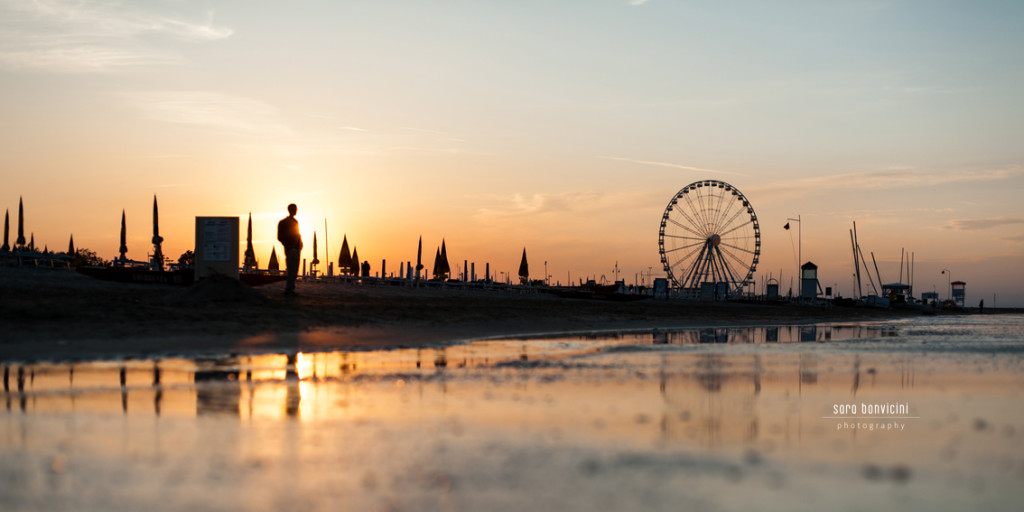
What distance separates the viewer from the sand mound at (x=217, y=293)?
21.5m

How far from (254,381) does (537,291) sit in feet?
208

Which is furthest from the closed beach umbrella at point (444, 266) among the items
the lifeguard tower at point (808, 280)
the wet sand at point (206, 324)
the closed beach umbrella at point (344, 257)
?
the wet sand at point (206, 324)

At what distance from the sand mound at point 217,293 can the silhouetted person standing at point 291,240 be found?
225 centimetres

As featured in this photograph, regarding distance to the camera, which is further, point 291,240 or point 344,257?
point 344,257

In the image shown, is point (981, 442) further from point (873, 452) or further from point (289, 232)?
point (289, 232)

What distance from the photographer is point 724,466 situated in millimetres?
6145

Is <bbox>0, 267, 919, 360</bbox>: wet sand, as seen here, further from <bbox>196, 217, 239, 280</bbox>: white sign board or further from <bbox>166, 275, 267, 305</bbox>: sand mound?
<bbox>196, 217, 239, 280</bbox>: white sign board

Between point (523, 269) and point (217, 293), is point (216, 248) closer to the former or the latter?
point (217, 293)
